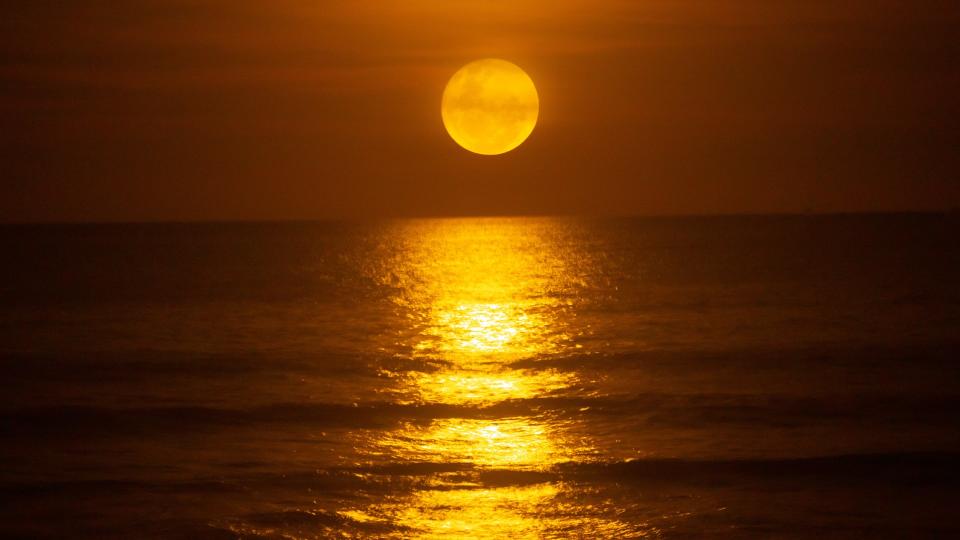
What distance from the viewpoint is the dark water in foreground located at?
1172cm

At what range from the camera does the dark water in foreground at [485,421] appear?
11719mm

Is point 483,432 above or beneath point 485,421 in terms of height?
beneath

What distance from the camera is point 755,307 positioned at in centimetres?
3947

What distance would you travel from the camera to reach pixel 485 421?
17.0 m

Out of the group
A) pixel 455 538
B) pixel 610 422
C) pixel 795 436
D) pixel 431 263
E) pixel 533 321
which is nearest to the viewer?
pixel 455 538

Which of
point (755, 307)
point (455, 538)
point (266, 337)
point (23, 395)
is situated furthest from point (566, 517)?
point (755, 307)

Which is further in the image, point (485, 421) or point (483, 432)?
point (485, 421)

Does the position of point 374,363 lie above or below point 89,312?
below

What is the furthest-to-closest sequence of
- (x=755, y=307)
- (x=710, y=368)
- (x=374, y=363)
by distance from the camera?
(x=755, y=307), (x=374, y=363), (x=710, y=368)

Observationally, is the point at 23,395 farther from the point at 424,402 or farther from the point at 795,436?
the point at 795,436

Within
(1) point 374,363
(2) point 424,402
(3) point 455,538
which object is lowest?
(3) point 455,538

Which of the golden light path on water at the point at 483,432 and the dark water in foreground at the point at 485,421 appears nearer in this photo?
the golden light path on water at the point at 483,432

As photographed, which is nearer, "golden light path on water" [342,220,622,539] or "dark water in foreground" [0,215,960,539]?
"golden light path on water" [342,220,622,539]

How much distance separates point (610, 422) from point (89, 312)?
30.3m
